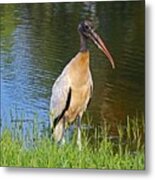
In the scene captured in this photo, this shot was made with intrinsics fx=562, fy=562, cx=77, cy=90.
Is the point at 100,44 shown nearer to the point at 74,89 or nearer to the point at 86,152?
the point at 74,89

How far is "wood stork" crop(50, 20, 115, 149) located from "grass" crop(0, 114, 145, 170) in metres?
0.05

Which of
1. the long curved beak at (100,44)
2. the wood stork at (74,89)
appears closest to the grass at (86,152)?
the wood stork at (74,89)

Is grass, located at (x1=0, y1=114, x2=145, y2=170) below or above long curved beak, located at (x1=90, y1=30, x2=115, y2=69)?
below

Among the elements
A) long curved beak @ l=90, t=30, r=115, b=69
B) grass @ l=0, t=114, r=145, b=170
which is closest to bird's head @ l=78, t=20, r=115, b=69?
long curved beak @ l=90, t=30, r=115, b=69

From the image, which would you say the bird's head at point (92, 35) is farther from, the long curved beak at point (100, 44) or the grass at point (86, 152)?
the grass at point (86, 152)

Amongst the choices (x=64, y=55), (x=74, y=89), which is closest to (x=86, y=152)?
(x=74, y=89)

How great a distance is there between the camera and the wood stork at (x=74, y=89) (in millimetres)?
2184

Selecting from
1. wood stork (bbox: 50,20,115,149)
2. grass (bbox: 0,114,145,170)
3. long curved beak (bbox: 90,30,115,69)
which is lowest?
grass (bbox: 0,114,145,170)

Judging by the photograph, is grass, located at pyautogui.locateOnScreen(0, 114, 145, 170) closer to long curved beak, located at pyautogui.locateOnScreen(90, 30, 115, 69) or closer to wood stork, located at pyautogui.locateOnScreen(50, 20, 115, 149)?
wood stork, located at pyautogui.locateOnScreen(50, 20, 115, 149)

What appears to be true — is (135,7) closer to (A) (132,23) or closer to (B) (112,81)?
(A) (132,23)

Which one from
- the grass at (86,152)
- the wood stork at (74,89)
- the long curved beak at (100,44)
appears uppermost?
the long curved beak at (100,44)

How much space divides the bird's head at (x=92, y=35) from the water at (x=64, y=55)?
16 millimetres

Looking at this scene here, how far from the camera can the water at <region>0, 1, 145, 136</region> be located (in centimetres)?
214

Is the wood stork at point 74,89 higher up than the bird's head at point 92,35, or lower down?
lower down
